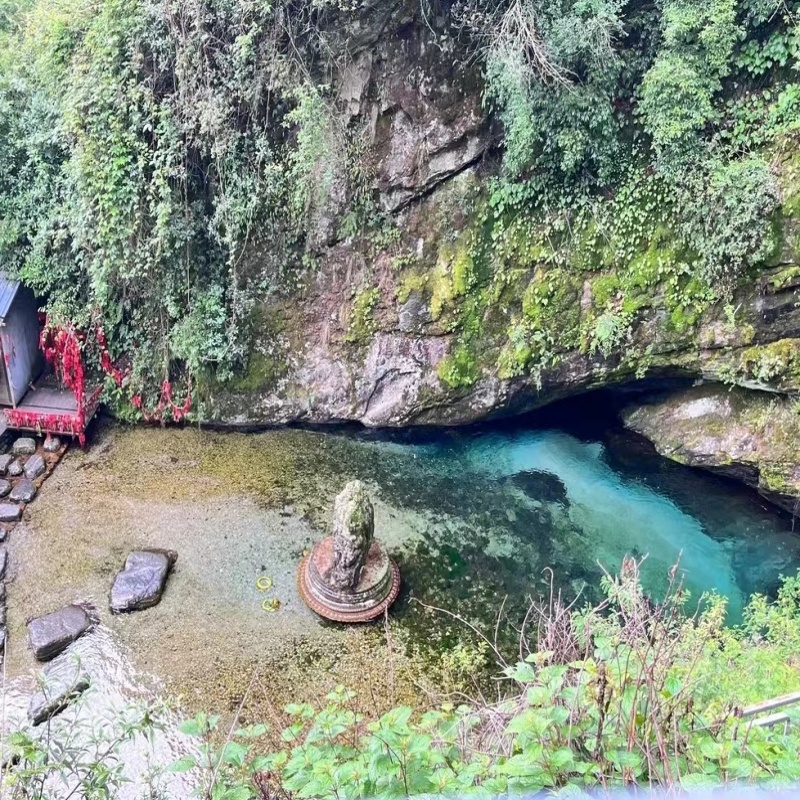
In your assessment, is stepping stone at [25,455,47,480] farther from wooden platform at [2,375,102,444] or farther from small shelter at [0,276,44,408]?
small shelter at [0,276,44,408]

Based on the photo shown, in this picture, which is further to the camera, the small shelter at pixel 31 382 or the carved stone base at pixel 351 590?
the small shelter at pixel 31 382

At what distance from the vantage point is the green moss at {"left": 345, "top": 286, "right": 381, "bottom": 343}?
10.4 m

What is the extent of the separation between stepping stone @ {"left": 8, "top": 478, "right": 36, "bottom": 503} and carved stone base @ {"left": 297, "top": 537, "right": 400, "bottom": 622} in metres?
4.31

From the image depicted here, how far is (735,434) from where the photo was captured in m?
9.93

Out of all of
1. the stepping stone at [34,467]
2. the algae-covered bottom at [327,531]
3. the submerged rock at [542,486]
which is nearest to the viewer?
the algae-covered bottom at [327,531]

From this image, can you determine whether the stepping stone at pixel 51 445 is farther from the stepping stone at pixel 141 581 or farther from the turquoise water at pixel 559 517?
the turquoise water at pixel 559 517

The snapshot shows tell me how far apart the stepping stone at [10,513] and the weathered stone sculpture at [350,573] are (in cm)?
→ 433

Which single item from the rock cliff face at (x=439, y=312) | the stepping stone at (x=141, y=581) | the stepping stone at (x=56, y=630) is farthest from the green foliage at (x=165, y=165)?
the stepping stone at (x=56, y=630)

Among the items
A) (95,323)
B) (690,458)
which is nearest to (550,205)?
(690,458)

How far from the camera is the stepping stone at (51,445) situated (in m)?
10.2

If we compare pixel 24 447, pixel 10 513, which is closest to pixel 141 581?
pixel 10 513

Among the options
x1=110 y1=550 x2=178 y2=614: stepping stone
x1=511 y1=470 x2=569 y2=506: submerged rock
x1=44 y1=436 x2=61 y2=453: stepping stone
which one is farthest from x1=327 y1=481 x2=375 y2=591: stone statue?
x1=44 y1=436 x2=61 y2=453: stepping stone

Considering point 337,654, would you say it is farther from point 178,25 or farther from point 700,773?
point 178,25

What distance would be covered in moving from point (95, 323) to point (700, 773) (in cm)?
1050
